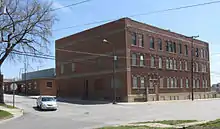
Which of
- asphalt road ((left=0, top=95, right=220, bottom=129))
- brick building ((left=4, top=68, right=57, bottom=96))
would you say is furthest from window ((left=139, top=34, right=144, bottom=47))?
brick building ((left=4, top=68, right=57, bottom=96))

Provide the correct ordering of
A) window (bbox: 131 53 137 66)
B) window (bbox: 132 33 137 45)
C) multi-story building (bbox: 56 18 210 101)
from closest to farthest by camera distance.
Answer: multi-story building (bbox: 56 18 210 101)
window (bbox: 131 53 137 66)
window (bbox: 132 33 137 45)

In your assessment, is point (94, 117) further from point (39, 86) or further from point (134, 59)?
point (39, 86)

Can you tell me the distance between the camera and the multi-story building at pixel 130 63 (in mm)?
49719

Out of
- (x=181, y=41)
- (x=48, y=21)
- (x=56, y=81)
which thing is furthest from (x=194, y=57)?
(x=48, y=21)

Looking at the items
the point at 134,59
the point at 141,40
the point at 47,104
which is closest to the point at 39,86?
the point at 134,59

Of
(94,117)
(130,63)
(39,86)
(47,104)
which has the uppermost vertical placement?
(130,63)

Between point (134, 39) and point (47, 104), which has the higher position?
point (134, 39)

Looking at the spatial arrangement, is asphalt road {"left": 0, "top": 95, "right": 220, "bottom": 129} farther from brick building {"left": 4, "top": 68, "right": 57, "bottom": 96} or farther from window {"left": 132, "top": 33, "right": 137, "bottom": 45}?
brick building {"left": 4, "top": 68, "right": 57, "bottom": 96}

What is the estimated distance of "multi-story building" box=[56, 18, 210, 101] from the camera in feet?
163

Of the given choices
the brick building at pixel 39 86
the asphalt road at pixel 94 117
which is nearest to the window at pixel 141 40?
the asphalt road at pixel 94 117

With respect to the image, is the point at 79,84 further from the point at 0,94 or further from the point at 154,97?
the point at 0,94

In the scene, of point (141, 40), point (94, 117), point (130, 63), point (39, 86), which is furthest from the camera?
point (39, 86)

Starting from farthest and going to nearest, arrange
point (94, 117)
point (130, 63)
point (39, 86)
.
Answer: point (39, 86) < point (130, 63) < point (94, 117)

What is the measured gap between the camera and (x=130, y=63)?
49.2m
